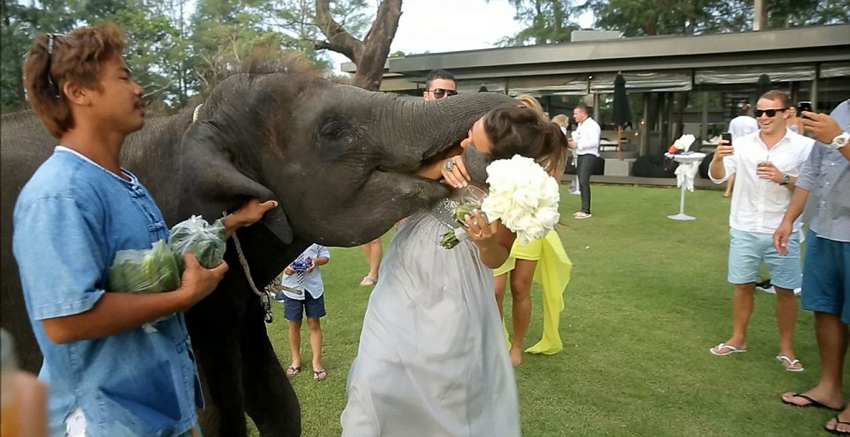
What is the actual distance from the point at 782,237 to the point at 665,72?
52.3 feet

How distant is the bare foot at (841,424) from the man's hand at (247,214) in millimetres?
4094

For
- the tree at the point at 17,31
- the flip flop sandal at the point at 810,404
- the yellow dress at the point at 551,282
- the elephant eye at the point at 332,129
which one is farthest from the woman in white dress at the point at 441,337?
the flip flop sandal at the point at 810,404

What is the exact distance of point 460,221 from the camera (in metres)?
2.61

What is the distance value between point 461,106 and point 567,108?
21.2m

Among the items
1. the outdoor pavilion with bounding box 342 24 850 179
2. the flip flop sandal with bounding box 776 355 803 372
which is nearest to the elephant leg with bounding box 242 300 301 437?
the flip flop sandal with bounding box 776 355 803 372

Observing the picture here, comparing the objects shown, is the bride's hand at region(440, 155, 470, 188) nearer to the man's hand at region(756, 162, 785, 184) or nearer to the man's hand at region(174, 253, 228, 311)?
the man's hand at region(174, 253, 228, 311)

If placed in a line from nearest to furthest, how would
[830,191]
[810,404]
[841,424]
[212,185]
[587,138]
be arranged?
[212,185] < [841,424] < [830,191] < [810,404] < [587,138]

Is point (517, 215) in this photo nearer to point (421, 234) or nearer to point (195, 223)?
point (421, 234)

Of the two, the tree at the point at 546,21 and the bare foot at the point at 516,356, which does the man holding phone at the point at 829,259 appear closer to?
the bare foot at the point at 516,356

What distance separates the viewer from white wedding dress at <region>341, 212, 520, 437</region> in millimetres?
2801

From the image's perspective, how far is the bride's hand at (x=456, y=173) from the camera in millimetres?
2656

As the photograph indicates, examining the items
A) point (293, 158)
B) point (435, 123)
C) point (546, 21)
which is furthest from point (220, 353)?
point (546, 21)

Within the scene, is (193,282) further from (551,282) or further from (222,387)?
(551,282)

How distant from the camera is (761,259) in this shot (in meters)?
5.62
